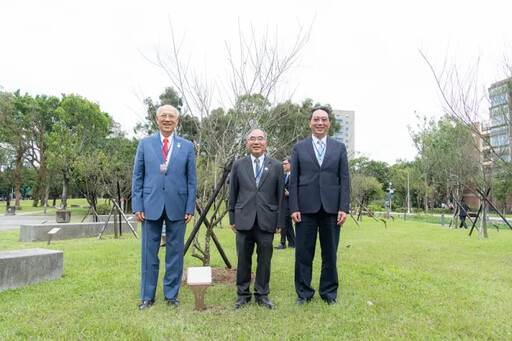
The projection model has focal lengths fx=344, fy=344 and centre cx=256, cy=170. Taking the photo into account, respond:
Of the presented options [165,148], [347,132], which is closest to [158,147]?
[165,148]

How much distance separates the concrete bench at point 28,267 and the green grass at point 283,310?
15cm

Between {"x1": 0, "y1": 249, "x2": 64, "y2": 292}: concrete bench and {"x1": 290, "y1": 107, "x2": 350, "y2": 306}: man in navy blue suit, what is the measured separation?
3313 millimetres

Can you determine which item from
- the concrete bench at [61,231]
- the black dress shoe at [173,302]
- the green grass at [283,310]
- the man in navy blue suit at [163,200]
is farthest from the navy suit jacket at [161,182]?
the concrete bench at [61,231]

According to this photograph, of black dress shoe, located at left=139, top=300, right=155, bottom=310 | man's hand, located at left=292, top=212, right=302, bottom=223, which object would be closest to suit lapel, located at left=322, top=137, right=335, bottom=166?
man's hand, located at left=292, top=212, right=302, bottom=223

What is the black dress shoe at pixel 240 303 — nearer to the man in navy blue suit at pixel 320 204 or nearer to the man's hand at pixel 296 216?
the man in navy blue suit at pixel 320 204

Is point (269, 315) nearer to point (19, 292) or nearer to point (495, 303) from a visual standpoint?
point (495, 303)

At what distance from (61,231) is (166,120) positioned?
792 cm

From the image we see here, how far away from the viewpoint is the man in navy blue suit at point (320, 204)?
376cm

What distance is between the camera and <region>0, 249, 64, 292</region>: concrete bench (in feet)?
13.4

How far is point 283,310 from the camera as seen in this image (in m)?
3.49

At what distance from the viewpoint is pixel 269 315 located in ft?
11.0

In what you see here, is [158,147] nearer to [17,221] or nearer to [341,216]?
[341,216]

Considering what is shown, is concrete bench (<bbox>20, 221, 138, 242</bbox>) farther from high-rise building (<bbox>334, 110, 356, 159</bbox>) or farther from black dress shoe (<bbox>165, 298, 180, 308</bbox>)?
high-rise building (<bbox>334, 110, 356, 159</bbox>)

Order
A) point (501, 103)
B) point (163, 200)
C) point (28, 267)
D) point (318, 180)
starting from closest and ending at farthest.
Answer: point (163, 200)
point (318, 180)
point (28, 267)
point (501, 103)
